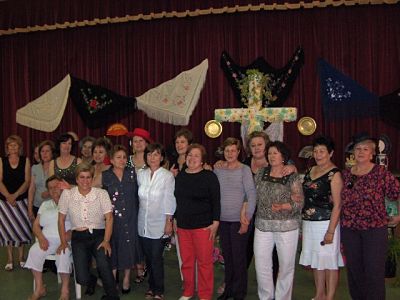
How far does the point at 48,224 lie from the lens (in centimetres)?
400

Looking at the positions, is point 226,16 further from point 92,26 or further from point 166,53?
point 92,26

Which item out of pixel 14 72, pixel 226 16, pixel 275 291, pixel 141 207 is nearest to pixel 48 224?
pixel 141 207

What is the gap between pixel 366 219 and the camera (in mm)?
3068

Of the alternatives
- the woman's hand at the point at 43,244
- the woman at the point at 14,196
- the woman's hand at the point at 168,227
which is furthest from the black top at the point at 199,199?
the woman at the point at 14,196

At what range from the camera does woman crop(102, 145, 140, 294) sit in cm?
382

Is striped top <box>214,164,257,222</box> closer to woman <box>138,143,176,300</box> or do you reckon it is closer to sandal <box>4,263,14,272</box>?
woman <box>138,143,176,300</box>

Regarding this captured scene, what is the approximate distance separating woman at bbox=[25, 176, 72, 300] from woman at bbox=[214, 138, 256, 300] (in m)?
1.33

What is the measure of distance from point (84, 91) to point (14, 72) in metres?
1.59

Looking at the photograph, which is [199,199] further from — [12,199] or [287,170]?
[12,199]

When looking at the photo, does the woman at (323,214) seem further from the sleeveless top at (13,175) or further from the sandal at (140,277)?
the sleeveless top at (13,175)

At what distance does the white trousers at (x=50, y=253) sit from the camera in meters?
3.80

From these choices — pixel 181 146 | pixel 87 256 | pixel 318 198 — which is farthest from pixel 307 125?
pixel 87 256

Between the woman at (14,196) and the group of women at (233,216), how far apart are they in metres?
0.90

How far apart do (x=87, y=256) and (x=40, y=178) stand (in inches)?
54.0
